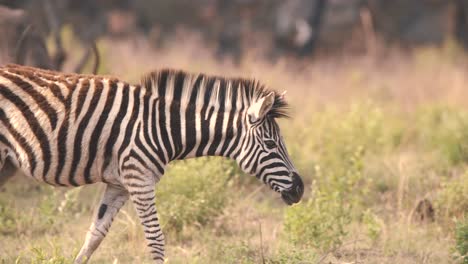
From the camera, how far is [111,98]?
6613mm

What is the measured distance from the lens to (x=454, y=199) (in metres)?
8.50

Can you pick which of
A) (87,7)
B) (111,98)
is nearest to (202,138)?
(111,98)

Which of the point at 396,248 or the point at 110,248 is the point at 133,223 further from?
the point at 396,248

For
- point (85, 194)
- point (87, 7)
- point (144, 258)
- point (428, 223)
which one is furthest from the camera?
point (87, 7)

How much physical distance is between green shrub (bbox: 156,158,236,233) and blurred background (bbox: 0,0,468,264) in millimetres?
13

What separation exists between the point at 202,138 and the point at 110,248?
173 centimetres

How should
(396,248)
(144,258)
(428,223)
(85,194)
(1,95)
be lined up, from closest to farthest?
1. (1,95)
2. (144,258)
3. (396,248)
4. (428,223)
5. (85,194)

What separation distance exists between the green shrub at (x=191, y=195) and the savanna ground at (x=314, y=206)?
12 millimetres

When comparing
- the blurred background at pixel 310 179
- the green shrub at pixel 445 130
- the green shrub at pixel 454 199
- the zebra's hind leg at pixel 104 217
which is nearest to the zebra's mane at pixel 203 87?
the blurred background at pixel 310 179

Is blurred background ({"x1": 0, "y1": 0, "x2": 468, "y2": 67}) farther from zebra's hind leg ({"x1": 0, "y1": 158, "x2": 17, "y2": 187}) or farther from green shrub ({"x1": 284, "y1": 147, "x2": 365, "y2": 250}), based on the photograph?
zebra's hind leg ({"x1": 0, "y1": 158, "x2": 17, "y2": 187})

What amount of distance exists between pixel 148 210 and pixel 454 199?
133 inches

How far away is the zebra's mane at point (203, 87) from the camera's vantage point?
22.2 feet

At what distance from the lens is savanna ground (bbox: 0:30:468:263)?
7.67 m

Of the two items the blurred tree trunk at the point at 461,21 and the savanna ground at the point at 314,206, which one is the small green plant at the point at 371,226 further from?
the blurred tree trunk at the point at 461,21
